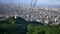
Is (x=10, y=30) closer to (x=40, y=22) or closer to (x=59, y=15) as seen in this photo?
(x=40, y=22)

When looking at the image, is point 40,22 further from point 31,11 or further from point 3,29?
point 3,29

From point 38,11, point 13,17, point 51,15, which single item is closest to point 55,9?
point 51,15

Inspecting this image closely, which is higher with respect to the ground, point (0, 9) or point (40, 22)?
point (0, 9)

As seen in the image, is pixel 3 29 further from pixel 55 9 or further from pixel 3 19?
pixel 55 9

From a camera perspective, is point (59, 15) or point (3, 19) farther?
point (59, 15)

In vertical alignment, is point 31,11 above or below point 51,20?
above

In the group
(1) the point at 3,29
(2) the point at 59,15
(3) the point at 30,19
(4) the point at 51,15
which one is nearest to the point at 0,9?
(1) the point at 3,29

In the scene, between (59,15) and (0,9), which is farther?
(59,15)

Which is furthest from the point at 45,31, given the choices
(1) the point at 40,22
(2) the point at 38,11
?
(2) the point at 38,11

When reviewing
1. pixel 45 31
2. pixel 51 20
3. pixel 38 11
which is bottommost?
pixel 45 31
